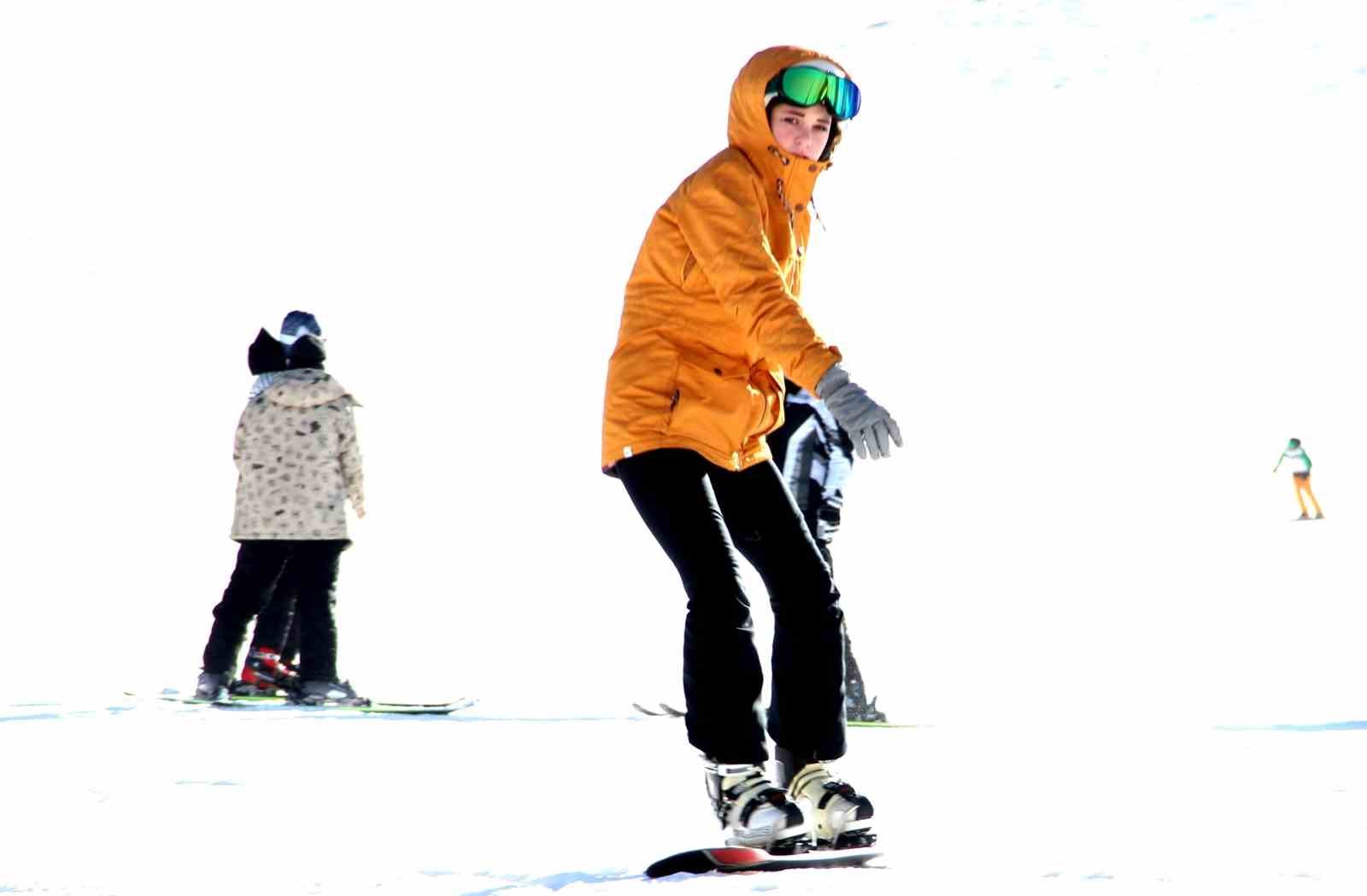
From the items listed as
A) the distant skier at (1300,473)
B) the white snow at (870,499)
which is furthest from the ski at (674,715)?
the distant skier at (1300,473)

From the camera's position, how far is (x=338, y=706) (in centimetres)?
832

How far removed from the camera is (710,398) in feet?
13.0

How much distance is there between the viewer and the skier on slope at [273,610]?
8.74 metres

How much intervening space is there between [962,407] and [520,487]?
11.1m

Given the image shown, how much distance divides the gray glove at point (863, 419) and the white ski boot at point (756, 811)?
30.8 inches

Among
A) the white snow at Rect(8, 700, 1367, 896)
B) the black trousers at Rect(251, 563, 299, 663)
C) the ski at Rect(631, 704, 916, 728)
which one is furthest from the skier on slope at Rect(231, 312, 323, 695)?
the ski at Rect(631, 704, 916, 728)

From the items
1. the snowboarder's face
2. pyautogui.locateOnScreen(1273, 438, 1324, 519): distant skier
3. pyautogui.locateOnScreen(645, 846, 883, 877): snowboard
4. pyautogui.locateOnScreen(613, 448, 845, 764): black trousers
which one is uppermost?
pyautogui.locateOnScreen(1273, 438, 1324, 519): distant skier

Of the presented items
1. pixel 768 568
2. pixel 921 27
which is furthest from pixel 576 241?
pixel 768 568

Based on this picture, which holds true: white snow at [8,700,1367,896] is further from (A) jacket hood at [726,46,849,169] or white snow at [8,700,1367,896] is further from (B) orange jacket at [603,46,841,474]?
(A) jacket hood at [726,46,849,169]

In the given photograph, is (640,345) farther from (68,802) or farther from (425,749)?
(425,749)

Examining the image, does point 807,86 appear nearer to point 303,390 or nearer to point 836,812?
point 836,812

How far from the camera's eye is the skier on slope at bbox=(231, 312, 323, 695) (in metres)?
8.74

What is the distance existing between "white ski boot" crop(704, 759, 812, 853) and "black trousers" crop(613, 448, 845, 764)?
4cm

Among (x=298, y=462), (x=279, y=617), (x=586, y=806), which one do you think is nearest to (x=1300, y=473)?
(x=279, y=617)
